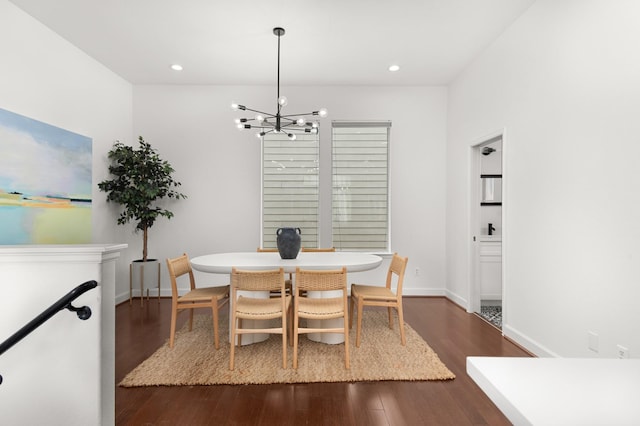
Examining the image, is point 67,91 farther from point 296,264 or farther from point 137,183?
point 296,264

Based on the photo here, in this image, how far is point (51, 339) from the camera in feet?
4.62

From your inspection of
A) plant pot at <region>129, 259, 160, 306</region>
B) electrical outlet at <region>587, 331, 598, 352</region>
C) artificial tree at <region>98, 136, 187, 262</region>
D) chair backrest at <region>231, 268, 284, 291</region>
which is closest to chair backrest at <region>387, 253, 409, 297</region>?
chair backrest at <region>231, 268, 284, 291</region>

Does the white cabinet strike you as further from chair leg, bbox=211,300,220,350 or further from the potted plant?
the potted plant

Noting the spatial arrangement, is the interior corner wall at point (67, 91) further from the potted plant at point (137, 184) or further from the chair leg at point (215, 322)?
the chair leg at point (215, 322)

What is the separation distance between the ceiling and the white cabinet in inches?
97.2

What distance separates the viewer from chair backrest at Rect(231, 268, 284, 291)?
2.42 metres

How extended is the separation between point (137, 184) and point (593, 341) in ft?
16.2

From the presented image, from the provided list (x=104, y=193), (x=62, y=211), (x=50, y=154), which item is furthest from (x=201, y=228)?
(x=50, y=154)

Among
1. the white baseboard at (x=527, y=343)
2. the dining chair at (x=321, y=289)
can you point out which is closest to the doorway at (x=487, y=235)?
the white baseboard at (x=527, y=343)

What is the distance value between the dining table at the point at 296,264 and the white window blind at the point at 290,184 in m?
1.49

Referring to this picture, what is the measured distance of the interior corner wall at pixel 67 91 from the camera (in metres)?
2.84

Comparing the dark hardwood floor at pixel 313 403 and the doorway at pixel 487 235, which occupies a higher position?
the doorway at pixel 487 235

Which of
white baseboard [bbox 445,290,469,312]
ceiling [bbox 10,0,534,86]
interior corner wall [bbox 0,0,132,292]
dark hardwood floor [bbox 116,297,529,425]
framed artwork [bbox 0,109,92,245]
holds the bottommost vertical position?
dark hardwood floor [bbox 116,297,529,425]

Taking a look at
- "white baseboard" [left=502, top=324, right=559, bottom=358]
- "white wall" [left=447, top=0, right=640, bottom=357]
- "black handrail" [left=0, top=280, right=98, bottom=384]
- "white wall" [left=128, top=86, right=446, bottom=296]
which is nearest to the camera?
"black handrail" [left=0, top=280, right=98, bottom=384]
